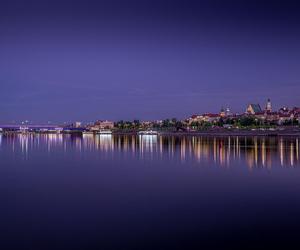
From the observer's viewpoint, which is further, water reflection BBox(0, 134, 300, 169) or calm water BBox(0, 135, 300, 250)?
water reflection BBox(0, 134, 300, 169)

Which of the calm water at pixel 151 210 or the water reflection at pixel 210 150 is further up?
the calm water at pixel 151 210

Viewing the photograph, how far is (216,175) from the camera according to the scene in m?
15.7

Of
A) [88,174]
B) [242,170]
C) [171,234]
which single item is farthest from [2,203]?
[242,170]

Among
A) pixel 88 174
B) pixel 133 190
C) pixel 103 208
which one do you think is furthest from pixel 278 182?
pixel 88 174

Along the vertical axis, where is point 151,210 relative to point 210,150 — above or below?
above

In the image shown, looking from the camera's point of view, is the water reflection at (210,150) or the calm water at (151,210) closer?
the calm water at (151,210)

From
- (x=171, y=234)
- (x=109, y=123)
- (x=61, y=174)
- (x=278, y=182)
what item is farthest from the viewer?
(x=109, y=123)

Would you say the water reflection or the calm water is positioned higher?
the calm water

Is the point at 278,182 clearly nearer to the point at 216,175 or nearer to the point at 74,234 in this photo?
the point at 216,175

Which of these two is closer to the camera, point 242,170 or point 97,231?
point 97,231

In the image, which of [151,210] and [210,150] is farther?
[210,150]

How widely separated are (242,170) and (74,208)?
974 cm

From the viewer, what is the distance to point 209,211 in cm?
905

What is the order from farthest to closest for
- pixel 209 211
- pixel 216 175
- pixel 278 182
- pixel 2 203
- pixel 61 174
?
pixel 61 174 → pixel 216 175 → pixel 278 182 → pixel 2 203 → pixel 209 211
